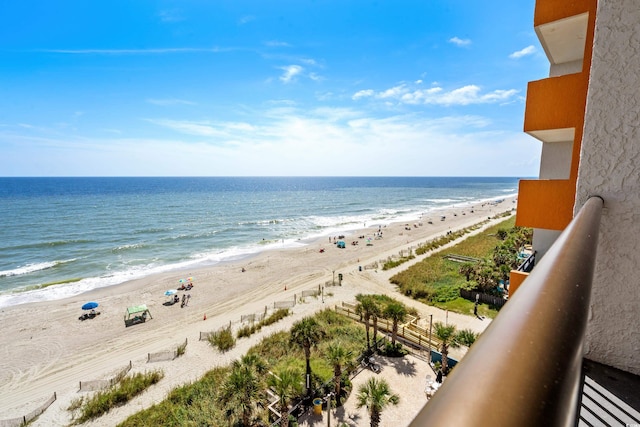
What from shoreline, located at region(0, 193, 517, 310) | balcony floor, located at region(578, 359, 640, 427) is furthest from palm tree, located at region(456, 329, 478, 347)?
shoreline, located at region(0, 193, 517, 310)

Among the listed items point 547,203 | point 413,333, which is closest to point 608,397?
point 547,203

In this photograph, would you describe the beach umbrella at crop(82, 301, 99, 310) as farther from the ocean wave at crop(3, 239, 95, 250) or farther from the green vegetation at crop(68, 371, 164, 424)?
the ocean wave at crop(3, 239, 95, 250)

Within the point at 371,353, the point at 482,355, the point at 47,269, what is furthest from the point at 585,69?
the point at 47,269

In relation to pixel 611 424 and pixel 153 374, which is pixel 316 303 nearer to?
pixel 153 374

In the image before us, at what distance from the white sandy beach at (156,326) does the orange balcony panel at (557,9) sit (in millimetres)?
10256

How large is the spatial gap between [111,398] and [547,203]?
19625 millimetres

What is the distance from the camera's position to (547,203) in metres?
5.07

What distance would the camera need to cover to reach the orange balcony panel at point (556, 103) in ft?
15.7

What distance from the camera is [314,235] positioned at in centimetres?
5878

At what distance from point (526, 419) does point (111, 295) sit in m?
37.9

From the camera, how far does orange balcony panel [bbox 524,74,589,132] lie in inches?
189

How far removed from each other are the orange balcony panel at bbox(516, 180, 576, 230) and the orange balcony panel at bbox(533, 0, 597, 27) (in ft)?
9.46

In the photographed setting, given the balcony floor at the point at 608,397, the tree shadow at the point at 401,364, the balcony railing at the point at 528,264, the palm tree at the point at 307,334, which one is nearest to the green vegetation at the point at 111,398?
the palm tree at the point at 307,334

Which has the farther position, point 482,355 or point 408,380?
point 408,380
